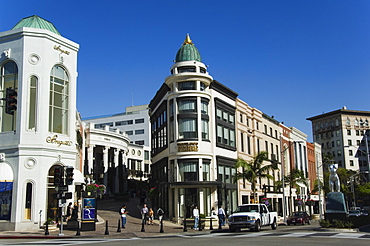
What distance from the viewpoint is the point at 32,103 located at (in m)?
29.6

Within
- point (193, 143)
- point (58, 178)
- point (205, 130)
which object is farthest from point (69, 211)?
point (205, 130)

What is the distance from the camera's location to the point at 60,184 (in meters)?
23.8

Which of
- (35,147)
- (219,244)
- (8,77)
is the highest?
(8,77)

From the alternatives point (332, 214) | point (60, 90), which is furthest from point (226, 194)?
point (60, 90)

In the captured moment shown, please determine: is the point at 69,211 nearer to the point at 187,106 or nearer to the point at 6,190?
the point at 6,190

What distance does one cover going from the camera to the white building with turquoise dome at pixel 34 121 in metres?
28.1

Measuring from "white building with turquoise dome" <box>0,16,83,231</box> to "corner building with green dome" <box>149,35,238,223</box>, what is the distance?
439 inches

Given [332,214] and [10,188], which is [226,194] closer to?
[332,214]

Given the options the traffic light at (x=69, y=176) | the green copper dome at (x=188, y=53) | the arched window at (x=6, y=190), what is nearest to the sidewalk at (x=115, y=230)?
the arched window at (x=6, y=190)

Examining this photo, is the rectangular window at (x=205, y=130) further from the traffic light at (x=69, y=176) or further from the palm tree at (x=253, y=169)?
the traffic light at (x=69, y=176)

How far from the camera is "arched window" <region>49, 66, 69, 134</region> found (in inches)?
1206

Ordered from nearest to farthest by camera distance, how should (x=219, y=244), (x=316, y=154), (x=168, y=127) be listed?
(x=219, y=244) → (x=168, y=127) → (x=316, y=154)

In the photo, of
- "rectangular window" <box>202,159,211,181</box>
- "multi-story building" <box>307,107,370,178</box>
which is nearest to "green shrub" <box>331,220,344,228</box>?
"rectangular window" <box>202,159,211,181</box>

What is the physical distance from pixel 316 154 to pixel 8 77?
6573 cm
